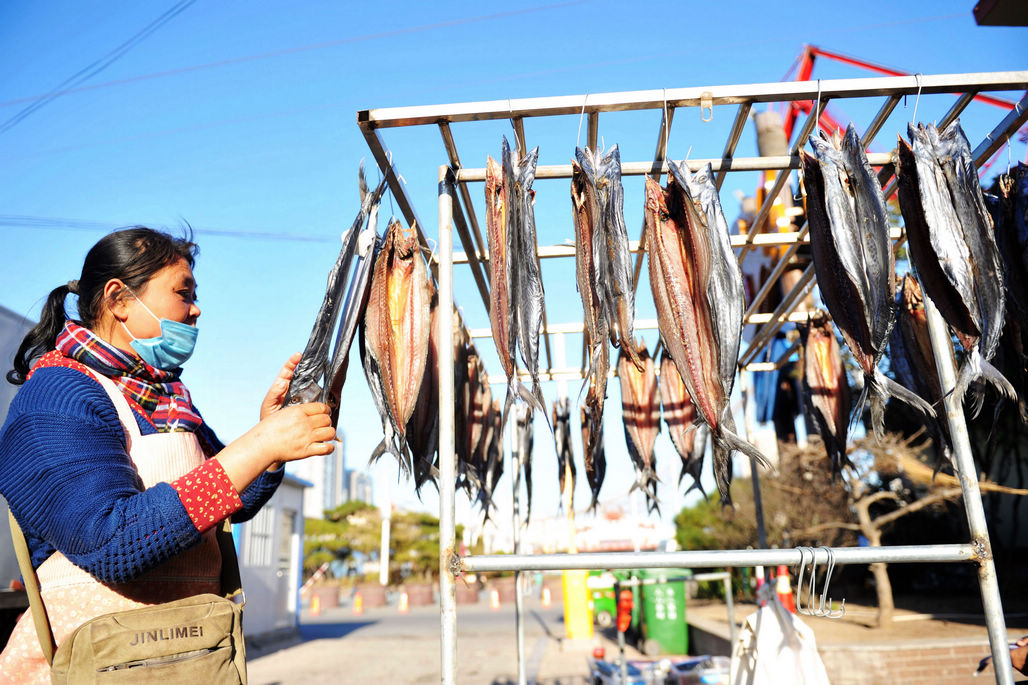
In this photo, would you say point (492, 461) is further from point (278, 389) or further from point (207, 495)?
point (207, 495)

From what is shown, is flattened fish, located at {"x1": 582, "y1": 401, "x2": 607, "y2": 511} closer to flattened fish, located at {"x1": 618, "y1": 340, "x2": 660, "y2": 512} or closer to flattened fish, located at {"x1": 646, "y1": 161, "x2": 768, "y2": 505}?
flattened fish, located at {"x1": 618, "y1": 340, "x2": 660, "y2": 512}

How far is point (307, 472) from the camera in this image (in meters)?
134

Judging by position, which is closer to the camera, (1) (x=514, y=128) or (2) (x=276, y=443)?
(2) (x=276, y=443)

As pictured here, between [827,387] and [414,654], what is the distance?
997 centimetres

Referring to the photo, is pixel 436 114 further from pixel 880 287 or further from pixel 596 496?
pixel 596 496

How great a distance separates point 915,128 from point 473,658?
1055 cm

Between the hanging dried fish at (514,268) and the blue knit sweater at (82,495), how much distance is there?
36.6 inches

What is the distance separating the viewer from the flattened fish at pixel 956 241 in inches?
76.2

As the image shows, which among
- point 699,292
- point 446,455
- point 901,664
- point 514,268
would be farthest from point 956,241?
point 901,664

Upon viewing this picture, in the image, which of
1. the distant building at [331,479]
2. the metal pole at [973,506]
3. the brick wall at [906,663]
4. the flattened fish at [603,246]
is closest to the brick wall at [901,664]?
the brick wall at [906,663]

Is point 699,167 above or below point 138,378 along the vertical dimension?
above

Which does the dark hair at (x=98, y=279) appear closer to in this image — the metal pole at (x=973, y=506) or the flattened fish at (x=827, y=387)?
the metal pole at (x=973, y=506)

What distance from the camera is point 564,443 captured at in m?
5.62

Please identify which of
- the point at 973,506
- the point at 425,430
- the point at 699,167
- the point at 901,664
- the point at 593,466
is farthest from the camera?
the point at 901,664
